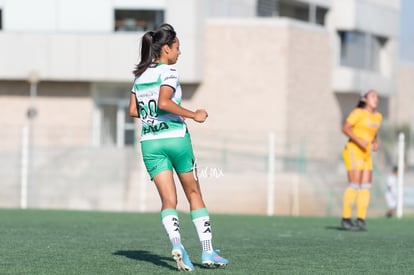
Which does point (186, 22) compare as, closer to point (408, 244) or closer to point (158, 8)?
point (158, 8)

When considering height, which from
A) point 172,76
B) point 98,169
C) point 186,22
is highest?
point 186,22

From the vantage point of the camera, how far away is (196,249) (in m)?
11.6

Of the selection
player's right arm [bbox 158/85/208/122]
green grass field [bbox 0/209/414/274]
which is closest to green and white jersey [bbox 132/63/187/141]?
player's right arm [bbox 158/85/208/122]

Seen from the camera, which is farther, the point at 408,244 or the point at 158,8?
the point at 158,8

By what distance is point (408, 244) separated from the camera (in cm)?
1273

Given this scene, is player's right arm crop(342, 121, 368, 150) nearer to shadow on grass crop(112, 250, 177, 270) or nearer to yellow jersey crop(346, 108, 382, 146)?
yellow jersey crop(346, 108, 382, 146)

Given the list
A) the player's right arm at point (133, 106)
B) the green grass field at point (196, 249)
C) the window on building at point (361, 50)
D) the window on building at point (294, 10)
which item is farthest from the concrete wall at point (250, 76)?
the player's right arm at point (133, 106)

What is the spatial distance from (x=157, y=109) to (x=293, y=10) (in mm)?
40403

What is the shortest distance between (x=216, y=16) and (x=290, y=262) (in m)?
33.6

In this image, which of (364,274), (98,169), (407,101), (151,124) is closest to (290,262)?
(364,274)

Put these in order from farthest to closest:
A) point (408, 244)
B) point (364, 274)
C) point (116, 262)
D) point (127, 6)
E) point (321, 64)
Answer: point (321, 64), point (127, 6), point (408, 244), point (116, 262), point (364, 274)

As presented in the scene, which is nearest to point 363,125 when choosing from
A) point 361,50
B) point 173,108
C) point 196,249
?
point 196,249

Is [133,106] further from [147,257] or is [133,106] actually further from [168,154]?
[147,257]

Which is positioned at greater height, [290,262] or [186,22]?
[186,22]
